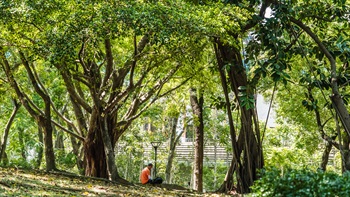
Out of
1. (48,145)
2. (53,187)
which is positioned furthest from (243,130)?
(48,145)

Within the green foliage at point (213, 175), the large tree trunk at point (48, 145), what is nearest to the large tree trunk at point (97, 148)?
the large tree trunk at point (48, 145)

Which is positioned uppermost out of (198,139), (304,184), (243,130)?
(198,139)

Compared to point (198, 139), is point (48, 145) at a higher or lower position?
lower

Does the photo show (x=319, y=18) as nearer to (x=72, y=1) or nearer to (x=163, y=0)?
(x=163, y=0)

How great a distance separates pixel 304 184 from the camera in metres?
5.04

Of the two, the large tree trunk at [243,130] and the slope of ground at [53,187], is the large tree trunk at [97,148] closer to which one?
the slope of ground at [53,187]

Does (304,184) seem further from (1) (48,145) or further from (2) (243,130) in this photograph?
(1) (48,145)

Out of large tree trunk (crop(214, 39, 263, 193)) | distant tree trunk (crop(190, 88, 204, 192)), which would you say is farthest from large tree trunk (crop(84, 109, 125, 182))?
large tree trunk (crop(214, 39, 263, 193))

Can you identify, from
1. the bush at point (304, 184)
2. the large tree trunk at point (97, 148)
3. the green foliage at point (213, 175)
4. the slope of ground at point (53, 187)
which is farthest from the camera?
the green foliage at point (213, 175)

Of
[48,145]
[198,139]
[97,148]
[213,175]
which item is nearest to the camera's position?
[48,145]

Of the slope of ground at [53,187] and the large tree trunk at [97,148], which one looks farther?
the large tree trunk at [97,148]

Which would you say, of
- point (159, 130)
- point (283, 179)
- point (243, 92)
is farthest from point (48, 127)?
point (159, 130)

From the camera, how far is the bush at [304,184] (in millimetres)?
4871

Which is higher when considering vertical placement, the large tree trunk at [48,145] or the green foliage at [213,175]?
the large tree trunk at [48,145]
